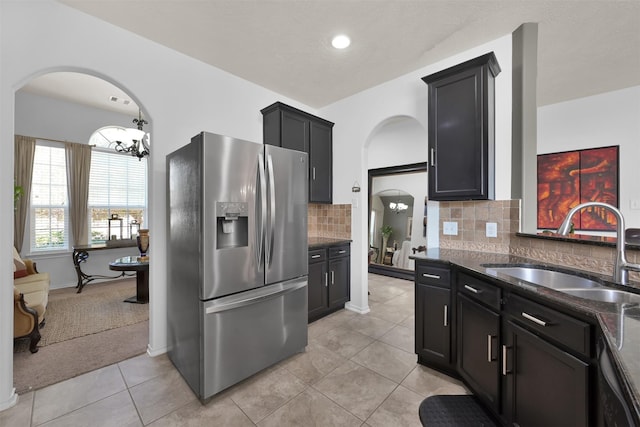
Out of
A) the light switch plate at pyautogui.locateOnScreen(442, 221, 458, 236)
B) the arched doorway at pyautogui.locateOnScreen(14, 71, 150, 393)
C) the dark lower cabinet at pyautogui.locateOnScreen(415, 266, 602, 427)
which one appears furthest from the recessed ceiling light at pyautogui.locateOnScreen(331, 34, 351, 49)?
the arched doorway at pyautogui.locateOnScreen(14, 71, 150, 393)

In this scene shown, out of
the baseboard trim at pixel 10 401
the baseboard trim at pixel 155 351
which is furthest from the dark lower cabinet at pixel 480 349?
the baseboard trim at pixel 10 401

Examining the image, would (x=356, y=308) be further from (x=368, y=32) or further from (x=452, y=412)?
(x=368, y=32)

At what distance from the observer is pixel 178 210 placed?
84.3 inches

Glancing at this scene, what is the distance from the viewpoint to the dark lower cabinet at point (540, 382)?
42.6 inches

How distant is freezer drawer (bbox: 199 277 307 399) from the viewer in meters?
1.81

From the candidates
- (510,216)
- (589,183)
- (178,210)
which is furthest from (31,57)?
(589,183)

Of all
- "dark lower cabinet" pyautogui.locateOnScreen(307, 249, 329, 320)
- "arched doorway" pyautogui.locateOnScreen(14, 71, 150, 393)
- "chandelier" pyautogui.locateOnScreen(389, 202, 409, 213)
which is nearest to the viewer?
"dark lower cabinet" pyautogui.locateOnScreen(307, 249, 329, 320)

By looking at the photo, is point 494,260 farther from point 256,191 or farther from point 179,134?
point 179,134

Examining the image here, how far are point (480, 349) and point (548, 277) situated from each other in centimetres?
72

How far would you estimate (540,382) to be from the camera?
1269mm

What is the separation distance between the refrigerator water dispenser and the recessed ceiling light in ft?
5.65

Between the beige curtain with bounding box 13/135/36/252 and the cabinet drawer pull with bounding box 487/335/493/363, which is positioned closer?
the cabinet drawer pull with bounding box 487/335/493/363

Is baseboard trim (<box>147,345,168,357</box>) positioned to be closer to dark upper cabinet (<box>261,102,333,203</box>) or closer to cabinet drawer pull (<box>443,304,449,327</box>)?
dark upper cabinet (<box>261,102,333,203</box>)

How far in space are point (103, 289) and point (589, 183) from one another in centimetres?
753
